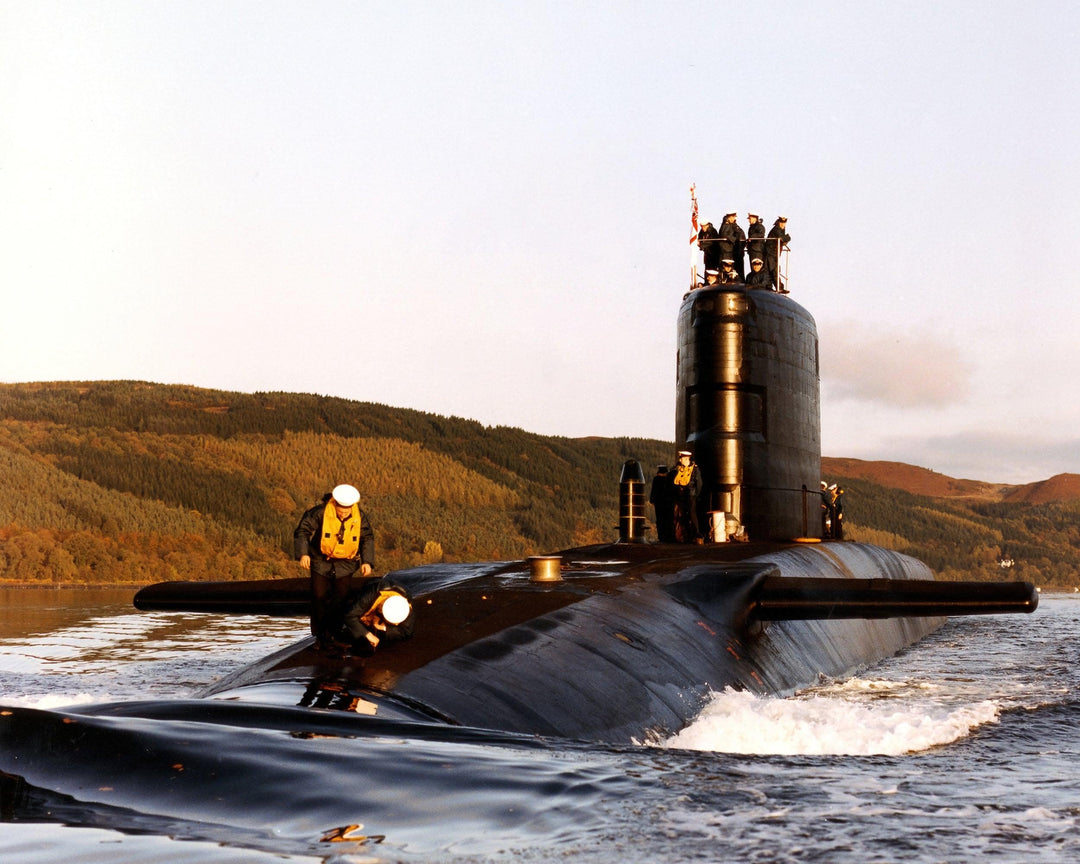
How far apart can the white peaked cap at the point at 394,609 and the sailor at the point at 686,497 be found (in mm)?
8515

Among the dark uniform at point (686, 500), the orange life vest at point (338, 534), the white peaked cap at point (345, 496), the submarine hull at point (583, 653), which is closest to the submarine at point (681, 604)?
the submarine hull at point (583, 653)

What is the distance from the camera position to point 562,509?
8319cm

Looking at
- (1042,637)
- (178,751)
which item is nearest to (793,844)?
(178,751)

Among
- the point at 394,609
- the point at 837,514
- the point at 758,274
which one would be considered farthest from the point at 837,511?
the point at 394,609

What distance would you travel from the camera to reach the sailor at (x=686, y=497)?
1520cm

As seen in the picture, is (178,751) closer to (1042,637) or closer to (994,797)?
(994,797)

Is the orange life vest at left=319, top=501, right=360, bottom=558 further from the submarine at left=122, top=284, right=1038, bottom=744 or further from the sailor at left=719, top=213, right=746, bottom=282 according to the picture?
the sailor at left=719, top=213, right=746, bottom=282

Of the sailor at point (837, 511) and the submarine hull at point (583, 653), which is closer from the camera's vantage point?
the submarine hull at point (583, 653)

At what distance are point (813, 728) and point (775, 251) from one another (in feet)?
36.8

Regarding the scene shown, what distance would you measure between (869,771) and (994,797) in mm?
541

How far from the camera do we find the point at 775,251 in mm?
17375

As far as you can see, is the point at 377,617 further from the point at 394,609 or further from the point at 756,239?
the point at 756,239

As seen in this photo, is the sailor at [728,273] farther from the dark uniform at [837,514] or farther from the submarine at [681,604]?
the dark uniform at [837,514]

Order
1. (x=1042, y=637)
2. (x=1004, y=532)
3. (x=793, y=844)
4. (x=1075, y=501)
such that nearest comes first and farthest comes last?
(x=793, y=844), (x=1042, y=637), (x=1004, y=532), (x=1075, y=501)
